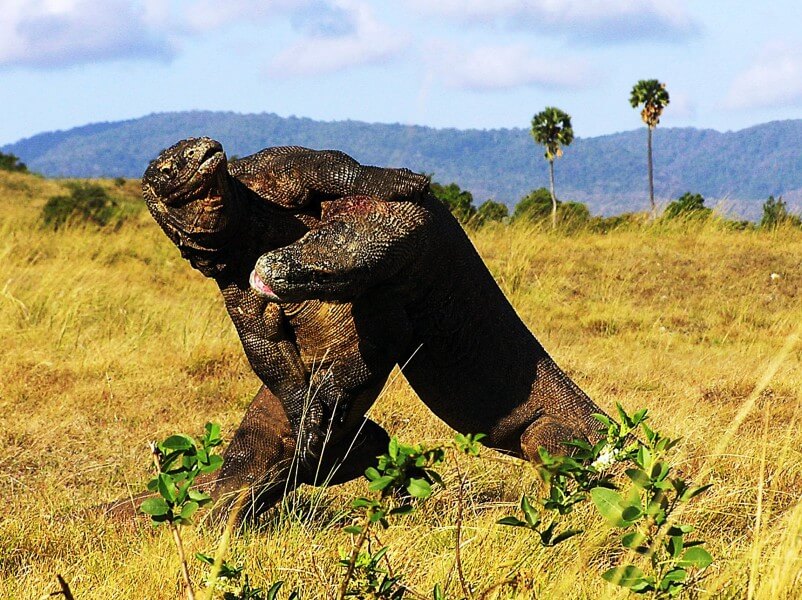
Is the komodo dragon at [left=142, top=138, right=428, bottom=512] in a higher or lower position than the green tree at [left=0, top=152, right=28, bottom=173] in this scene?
lower

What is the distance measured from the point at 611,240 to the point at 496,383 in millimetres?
9661

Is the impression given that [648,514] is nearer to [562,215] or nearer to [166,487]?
[166,487]

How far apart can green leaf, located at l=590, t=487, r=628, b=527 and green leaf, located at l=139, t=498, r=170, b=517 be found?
931mm

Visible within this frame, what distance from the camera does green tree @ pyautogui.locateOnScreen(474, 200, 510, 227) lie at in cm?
1466

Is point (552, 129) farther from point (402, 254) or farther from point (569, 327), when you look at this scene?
point (402, 254)

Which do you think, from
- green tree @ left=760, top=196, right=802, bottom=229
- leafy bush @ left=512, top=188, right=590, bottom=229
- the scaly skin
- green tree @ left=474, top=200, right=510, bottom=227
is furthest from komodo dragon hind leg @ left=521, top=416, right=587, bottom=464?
green tree @ left=760, top=196, right=802, bottom=229

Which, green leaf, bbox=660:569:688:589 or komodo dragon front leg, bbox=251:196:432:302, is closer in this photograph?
green leaf, bbox=660:569:688:589

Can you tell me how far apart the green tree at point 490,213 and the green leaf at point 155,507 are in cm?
1198

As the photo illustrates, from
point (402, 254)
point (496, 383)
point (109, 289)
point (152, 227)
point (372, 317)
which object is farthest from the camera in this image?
point (152, 227)

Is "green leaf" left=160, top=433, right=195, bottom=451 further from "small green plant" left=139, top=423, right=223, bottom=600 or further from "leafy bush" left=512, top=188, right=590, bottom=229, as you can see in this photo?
"leafy bush" left=512, top=188, right=590, bottom=229

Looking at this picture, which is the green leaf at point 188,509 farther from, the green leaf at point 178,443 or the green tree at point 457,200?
the green tree at point 457,200

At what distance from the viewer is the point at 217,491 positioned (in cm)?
431

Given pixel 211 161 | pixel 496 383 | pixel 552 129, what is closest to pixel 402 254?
pixel 211 161

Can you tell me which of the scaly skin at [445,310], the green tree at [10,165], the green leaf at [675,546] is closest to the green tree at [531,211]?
the scaly skin at [445,310]
